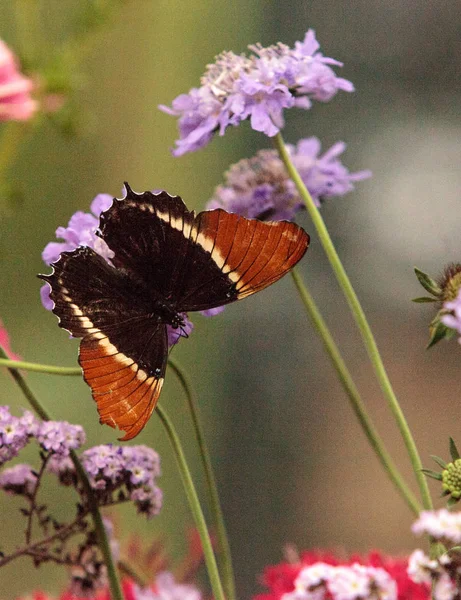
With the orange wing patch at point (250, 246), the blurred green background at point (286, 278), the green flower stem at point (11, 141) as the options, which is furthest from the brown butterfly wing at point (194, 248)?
the blurred green background at point (286, 278)

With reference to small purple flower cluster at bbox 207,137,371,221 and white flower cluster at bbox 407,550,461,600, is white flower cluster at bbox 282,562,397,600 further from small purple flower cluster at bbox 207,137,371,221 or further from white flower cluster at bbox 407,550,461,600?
small purple flower cluster at bbox 207,137,371,221

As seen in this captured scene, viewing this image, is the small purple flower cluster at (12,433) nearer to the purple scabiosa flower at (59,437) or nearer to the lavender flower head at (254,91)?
the purple scabiosa flower at (59,437)

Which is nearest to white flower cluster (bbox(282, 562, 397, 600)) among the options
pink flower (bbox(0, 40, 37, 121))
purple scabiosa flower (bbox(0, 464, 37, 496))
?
purple scabiosa flower (bbox(0, 464, 37, 496))

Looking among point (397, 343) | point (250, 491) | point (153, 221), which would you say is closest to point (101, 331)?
point (153, 221)

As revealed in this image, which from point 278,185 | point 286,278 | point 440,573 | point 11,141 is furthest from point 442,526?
point 286,278

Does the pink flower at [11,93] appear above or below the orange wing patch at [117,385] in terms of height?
above

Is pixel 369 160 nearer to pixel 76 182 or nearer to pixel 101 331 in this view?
pixel 76 182
